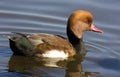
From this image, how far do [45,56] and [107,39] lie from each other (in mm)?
1641

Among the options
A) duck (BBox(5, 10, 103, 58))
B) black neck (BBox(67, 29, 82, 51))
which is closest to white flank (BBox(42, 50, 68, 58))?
duck (BBox(5, 10, 103, 58))

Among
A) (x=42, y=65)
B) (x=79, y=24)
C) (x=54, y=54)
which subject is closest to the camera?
(x=42, y=65)

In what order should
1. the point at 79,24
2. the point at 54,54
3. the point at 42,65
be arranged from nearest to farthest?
Result: 1. the point at 42,65
2. the point at 54,54
3. the point at 79,24

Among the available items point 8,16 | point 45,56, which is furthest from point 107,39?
point 8,16

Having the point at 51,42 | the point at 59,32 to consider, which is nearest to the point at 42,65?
the point at 51,42

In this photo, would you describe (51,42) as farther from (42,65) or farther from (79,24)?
(79,24)

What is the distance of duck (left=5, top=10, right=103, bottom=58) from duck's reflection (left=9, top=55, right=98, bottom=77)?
12 centimetres

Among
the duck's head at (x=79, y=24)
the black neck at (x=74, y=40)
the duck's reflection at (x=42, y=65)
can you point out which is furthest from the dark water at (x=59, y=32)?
the duck's head at (x=79, y=24)

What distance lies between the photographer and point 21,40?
32.6 ft

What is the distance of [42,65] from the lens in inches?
392

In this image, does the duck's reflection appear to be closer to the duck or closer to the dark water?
the dark water

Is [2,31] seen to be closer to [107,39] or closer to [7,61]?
[7,61]

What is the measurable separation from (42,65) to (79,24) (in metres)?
1.15

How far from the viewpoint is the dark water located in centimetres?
973
